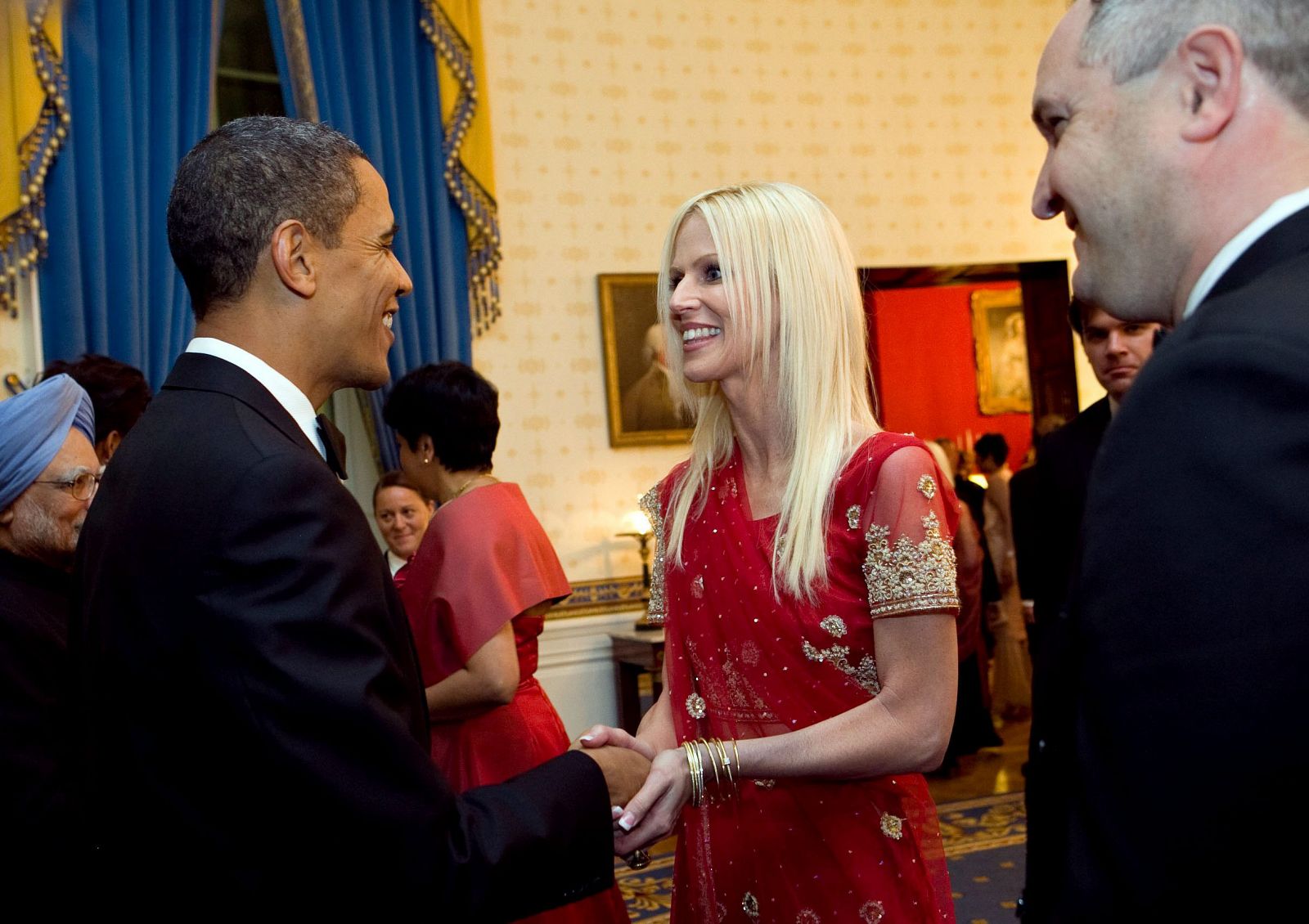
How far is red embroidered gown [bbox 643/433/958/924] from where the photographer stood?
1.97 metres

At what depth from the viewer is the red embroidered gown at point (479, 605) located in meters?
3.11

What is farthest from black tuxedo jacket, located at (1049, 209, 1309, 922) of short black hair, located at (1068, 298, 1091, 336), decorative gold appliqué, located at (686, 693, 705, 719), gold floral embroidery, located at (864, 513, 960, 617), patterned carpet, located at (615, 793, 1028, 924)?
patterned carpet, located at (615, 793, 1028, 924)

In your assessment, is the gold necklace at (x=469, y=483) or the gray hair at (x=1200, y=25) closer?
the gray hair at (x=1200, y=25)

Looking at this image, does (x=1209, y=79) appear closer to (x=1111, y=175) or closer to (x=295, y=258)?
(x=1111, y=175)

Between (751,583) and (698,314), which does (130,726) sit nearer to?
(751,583)

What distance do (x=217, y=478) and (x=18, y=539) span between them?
1.26 meters

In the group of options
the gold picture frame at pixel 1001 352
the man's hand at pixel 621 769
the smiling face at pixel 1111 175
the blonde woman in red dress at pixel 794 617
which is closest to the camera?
the smiling face at pixel 1111 175

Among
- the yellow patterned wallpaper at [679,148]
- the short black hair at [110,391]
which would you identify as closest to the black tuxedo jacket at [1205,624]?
the short black hair at [110,391]

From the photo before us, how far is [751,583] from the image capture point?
7.02ft

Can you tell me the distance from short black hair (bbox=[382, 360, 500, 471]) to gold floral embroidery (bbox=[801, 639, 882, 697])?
153 cm

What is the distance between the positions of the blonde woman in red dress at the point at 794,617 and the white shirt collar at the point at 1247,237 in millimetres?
904

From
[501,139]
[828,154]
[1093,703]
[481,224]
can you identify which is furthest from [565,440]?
[1093,703]

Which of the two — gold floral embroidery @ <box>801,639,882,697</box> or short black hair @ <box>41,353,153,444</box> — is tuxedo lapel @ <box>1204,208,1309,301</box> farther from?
short black hair @ <box>41,353,153,444</box>

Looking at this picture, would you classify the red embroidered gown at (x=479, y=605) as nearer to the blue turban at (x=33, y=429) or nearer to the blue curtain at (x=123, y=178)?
the blue turban at (x=33, y=429)
